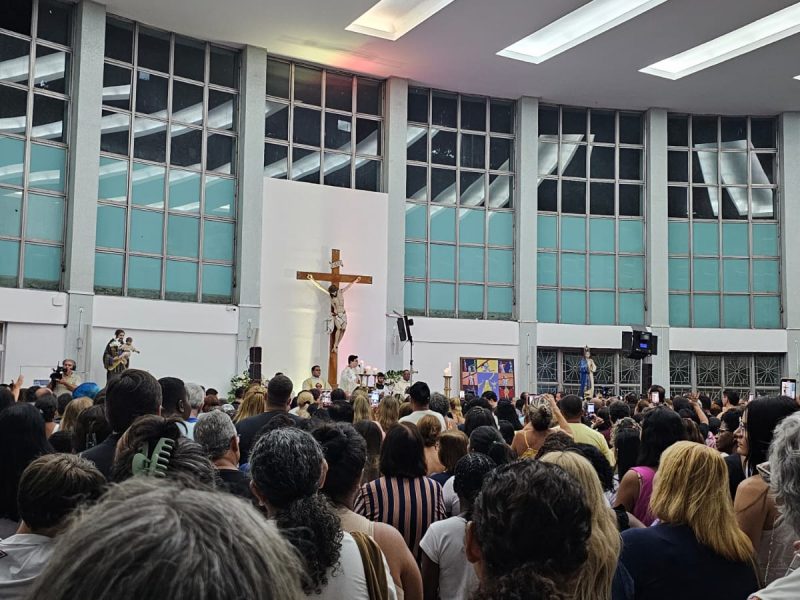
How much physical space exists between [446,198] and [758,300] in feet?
28.9

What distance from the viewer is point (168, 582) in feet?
2.45

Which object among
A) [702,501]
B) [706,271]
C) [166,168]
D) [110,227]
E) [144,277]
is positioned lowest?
[702,501]

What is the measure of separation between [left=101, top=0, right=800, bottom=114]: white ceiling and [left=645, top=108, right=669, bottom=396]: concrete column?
0.72m

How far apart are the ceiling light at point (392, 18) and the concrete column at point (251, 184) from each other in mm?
2490

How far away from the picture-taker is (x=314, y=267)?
19.0 meters

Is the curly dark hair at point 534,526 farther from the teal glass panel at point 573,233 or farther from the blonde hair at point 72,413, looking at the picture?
the teal glass panel at point 573,233

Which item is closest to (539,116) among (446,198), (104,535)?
(446,198)

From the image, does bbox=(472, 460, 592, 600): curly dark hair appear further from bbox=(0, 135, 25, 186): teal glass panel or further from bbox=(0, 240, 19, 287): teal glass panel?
bbox=(0, 135, 25, 186): teal glass panel

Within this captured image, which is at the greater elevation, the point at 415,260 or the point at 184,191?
the point at 184,191

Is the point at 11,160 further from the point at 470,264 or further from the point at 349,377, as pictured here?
the point at 470,264

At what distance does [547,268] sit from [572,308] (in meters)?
1.23

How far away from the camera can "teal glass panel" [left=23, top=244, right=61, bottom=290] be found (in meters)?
15.8

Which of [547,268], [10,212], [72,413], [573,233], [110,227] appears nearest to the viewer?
[72,413]

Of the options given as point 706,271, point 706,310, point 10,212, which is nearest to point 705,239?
point 706,271
